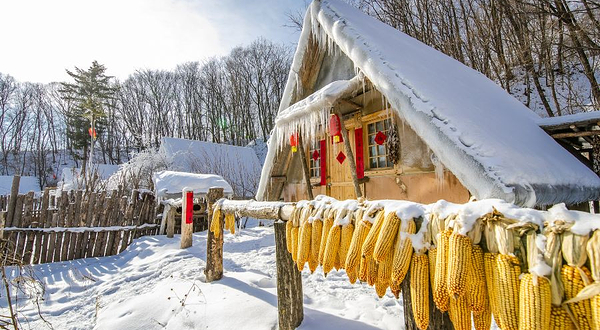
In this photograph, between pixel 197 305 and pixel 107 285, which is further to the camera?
pixel 107 285

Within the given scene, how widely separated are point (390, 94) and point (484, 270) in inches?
132

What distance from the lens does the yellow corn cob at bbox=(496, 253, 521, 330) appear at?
4.09 ft

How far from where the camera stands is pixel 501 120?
5320 millimetres

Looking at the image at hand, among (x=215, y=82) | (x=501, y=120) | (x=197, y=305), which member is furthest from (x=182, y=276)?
(x=215, y=82)

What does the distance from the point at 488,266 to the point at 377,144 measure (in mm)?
5345

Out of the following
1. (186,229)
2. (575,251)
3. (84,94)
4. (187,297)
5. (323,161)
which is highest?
(84,94)

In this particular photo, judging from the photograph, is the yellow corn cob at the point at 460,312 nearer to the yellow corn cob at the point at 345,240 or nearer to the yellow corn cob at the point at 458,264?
the yellow corn cob at the point at 458,264

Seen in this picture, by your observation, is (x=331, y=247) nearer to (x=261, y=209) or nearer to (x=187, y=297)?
(x=261, y=209)

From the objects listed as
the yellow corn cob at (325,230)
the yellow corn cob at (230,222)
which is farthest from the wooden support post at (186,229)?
the yellow corn cob at (325,230)

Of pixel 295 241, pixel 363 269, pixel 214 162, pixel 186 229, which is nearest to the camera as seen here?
pixel 363 269

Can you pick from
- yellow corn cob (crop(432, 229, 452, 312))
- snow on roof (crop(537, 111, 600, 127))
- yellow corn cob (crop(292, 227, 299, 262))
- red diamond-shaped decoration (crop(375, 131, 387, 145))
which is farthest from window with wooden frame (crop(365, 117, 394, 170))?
yellow corn cob (crop(432, 229, 452, 312))

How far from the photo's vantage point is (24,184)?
107 ft

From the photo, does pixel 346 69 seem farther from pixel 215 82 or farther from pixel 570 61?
pixel 215 82

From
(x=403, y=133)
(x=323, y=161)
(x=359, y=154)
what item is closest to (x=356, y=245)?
(x=403, y=133)
